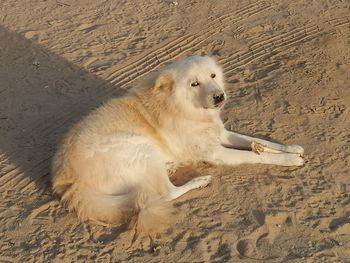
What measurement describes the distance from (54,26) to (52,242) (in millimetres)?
4357

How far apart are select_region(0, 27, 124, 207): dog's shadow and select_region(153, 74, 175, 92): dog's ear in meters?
1.36

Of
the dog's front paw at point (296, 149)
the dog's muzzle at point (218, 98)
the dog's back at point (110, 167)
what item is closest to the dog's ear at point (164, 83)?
the dog's back at point (110, 167)

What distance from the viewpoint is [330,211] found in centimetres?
442

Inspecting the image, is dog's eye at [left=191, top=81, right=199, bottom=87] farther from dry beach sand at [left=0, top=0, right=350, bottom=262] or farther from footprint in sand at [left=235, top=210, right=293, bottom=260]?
footprint in sand at [left=235, top=210, right=293, bottom=260]

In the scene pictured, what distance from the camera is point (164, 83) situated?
484cm

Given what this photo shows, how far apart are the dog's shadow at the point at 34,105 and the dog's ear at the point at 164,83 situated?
4.47ft

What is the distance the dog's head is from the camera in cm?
471

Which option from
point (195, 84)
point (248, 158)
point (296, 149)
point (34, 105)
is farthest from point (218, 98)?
point (34, 105)

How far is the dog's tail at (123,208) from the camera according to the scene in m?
4.19

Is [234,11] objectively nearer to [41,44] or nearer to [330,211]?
[41,44]

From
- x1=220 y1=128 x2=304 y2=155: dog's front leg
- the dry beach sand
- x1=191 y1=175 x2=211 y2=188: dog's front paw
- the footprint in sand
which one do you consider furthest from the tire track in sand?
the footprint in sand

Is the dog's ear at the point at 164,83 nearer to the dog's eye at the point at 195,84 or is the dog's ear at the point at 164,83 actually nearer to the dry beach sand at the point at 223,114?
the dog's eye at the point at 195,84

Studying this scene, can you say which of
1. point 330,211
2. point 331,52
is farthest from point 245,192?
point 331,52

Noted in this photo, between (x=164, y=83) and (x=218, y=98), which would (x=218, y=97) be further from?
(x=164, y=83)
